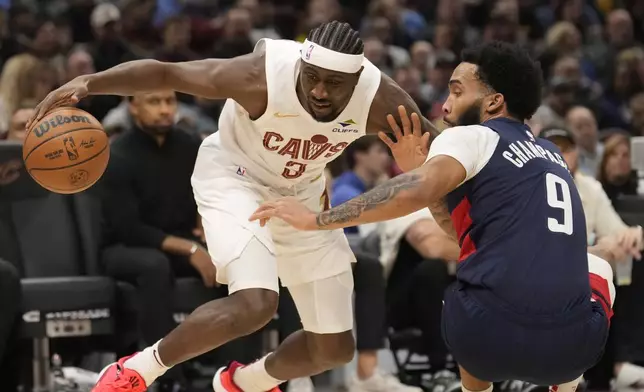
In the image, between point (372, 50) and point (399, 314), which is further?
point (372, 50)

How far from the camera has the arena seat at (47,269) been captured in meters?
6.59

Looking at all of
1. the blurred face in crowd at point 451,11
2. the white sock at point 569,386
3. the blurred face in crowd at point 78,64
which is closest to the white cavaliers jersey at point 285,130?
the white sock at point 569,386

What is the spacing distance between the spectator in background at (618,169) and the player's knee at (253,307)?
3.64 metres

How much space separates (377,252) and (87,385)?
2.02 meters

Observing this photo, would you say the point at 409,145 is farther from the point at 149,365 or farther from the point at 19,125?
the point at 19,125

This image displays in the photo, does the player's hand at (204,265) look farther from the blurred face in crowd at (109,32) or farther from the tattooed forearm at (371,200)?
the blurred face in crowd at (109,32)

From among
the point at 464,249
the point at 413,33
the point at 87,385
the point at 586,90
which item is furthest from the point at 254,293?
the point at 413,33

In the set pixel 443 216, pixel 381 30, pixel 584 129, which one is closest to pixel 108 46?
pixel 381 30

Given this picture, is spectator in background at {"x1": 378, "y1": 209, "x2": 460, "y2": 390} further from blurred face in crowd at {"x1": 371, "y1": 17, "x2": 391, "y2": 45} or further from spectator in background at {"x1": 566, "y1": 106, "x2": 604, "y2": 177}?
blurred face in crowd at {"x1": 371, "y1": 17, "x2": 391, "y2": 45}

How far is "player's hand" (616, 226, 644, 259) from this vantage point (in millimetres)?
6594

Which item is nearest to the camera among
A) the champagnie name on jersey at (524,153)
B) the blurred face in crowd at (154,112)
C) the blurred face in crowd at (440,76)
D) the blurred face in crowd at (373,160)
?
the champagnie name on jersey at (524,153)

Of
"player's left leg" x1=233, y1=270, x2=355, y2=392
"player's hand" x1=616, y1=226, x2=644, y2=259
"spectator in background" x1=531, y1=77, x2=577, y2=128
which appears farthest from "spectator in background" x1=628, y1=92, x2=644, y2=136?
"player's left leg" x1=233, y1=270, x2=355, y2=392

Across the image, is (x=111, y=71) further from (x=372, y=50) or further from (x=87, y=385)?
(x=372, y=50)

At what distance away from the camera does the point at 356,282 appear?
6809 mm
